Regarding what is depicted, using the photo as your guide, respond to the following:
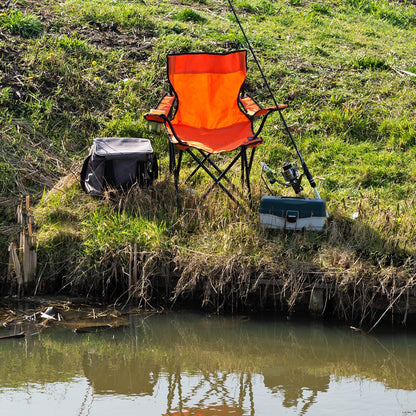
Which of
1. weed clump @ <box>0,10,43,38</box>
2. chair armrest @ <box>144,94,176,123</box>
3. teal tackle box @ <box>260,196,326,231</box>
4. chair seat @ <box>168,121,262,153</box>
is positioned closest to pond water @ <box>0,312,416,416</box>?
teal tackle box @ <box>260,196,326,231</box>

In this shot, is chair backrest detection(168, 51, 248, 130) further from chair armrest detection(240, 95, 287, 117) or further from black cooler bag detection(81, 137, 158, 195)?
black cooler bag detection(81, 137, 158, 195)

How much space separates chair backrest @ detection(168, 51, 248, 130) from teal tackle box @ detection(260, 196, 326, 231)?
3.76 feet

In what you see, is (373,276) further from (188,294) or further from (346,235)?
(188,294)

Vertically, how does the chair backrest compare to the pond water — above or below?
above

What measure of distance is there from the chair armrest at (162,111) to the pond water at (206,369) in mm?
1451

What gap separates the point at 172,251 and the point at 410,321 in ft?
5.56

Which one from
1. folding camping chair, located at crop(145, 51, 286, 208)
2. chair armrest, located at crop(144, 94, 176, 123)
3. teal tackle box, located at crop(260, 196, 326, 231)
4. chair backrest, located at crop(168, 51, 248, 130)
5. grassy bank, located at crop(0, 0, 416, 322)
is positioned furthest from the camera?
chair backrest, located at crop(168, 51, 248, 130)

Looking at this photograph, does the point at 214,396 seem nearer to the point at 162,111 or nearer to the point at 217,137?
the point at 162,111

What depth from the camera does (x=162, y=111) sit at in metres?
5.62

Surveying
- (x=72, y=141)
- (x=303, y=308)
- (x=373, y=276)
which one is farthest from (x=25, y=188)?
(x=373, y=276)

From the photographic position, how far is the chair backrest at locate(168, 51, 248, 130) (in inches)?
247

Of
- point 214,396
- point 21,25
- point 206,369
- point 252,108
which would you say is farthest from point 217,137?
point 21,25

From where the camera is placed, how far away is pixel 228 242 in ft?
17.4

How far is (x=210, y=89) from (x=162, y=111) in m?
0.92
